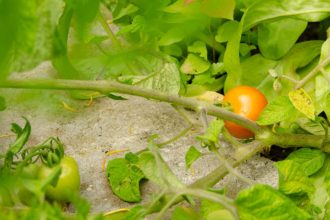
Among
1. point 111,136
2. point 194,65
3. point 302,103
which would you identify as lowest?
point 111,136

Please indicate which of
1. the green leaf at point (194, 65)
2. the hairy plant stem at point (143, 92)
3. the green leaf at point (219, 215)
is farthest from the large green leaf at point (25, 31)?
the green leaf at point (194, 65)

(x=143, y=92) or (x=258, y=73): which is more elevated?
(x=143, y=92)

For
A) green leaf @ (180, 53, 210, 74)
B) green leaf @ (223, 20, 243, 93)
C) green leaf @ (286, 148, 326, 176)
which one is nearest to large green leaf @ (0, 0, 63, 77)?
green leaf @ (286, 148, 326, 176)

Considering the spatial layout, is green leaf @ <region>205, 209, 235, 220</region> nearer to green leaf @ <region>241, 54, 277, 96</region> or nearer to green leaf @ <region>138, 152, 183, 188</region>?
green leaf @ <region>138, 152, 183, 188</region>

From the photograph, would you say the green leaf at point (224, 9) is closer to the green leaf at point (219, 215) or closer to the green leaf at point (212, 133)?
the green leaf at point (212, 133)

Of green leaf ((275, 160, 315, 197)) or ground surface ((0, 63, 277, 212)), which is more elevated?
green leaf ((275, 160, 315, 197))

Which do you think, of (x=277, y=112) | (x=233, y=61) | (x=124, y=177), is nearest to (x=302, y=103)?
(x=277, y=112)

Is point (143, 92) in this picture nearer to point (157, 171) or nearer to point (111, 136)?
point (157, 171)
